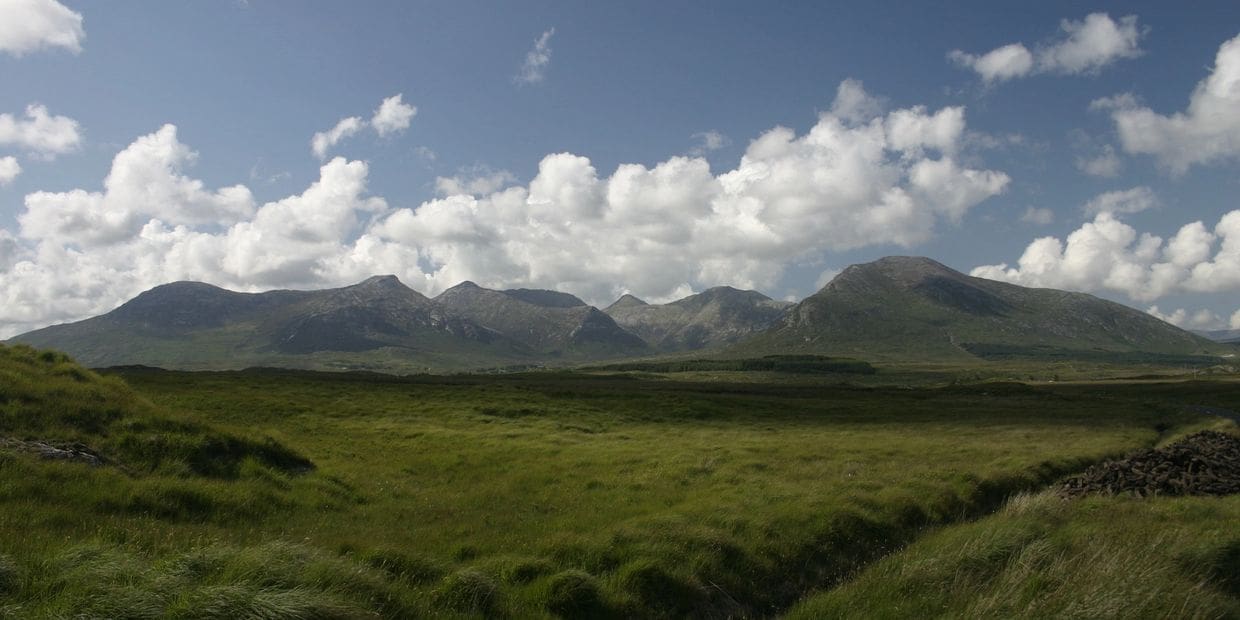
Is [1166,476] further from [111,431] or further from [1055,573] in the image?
[111,431]

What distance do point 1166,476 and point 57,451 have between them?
1594 inches

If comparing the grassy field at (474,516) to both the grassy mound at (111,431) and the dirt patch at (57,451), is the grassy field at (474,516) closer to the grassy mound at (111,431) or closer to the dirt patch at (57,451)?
the grassy mound at (111,431)

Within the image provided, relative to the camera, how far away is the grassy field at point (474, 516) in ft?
32.0

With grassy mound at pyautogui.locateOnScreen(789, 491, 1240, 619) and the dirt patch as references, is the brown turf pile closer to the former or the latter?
grassy mound at pyautogui.locateOnScreen(789, 491, 1240, 619)

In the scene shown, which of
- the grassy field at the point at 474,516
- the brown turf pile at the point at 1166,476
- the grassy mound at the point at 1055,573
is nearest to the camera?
the grassy field at the point at 474,516

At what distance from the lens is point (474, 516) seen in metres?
19.1

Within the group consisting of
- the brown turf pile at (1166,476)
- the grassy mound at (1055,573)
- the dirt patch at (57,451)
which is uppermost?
the dirt patch at (57,451)

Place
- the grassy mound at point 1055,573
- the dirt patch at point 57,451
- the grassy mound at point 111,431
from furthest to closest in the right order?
the grassy mound at point 111,431 → the dirt patch at point 57,451 → the grassy mound at point 1055,573

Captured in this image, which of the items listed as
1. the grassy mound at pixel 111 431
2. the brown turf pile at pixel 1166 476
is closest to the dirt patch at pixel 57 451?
the grassy mound at pixel 111 431

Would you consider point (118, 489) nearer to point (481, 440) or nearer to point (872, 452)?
point (481, 440)

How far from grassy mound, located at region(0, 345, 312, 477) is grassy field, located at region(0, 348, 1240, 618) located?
10 centimetres

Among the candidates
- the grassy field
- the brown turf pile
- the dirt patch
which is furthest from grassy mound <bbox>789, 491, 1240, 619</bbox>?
the dirt patch

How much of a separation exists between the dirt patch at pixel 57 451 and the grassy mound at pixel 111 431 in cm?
3

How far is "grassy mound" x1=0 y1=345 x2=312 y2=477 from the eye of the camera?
19234mm
